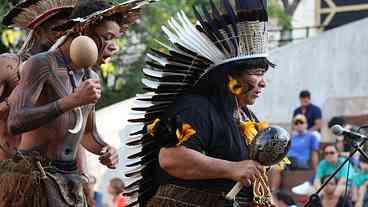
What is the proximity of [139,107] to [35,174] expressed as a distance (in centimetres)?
73

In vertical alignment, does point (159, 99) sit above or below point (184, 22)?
below

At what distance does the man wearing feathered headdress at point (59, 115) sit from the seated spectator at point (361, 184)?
5636 mm

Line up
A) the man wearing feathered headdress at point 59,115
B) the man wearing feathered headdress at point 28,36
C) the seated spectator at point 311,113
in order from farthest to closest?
the seated spectator at point 311,113
the man wearing feathered headdress at point 28,36
the man wearing feathered headdress at point 59,115

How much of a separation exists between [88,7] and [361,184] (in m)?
5.96

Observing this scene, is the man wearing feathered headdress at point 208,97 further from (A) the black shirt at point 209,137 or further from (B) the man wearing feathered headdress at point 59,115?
(B) the man wearing feathered headdress at point 59,115

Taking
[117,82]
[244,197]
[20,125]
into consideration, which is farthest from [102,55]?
[117,82]

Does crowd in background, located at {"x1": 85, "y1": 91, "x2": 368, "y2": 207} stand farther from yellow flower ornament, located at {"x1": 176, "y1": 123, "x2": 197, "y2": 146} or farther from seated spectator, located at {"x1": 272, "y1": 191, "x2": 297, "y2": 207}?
yellow flower ornament, located at {"x1": 176, "y1": 123, "x2": 197, "y2": 146}

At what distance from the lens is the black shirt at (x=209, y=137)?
6152mm

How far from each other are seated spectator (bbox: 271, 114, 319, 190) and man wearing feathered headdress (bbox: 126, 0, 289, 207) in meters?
7.24

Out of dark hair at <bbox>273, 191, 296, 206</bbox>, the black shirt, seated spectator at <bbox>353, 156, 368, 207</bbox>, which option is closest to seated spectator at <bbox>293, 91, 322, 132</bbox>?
seated spectator at <bbox>353, 156, 368, 207</bbox>

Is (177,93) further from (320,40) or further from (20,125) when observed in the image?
(320,40)

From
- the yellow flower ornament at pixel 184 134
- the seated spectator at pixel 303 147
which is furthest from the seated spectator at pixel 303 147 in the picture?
the yellow flower ornament at pixel 184 134

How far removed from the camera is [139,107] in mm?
6590

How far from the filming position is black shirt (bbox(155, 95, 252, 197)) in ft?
20.2
